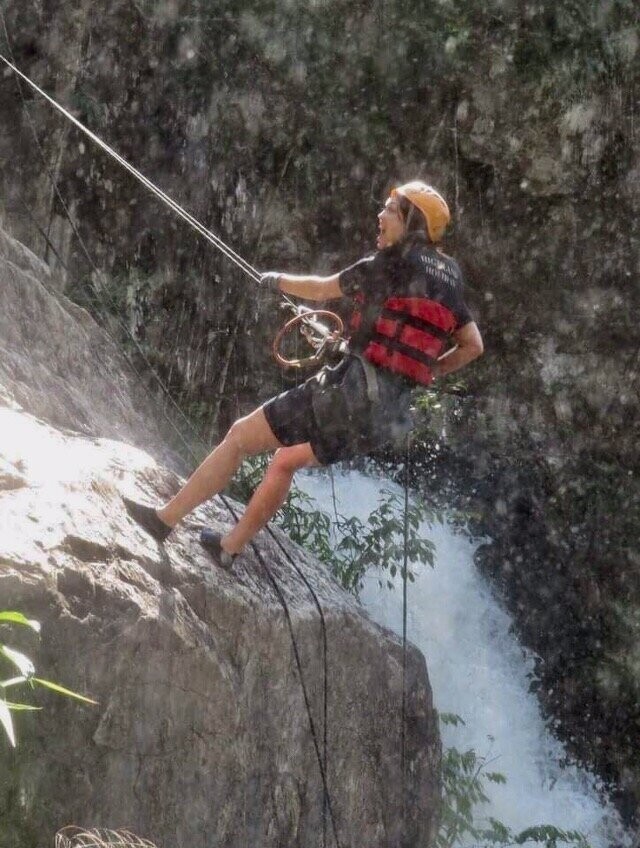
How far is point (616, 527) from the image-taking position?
35.0ft

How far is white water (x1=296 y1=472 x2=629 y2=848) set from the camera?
8820 mm

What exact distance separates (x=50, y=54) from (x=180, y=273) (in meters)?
2.13

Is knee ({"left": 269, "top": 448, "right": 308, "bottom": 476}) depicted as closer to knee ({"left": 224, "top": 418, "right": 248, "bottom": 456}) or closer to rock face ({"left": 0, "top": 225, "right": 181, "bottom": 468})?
knee ({"left": 224, "top": 418, "right": 248, "bottom": 456})

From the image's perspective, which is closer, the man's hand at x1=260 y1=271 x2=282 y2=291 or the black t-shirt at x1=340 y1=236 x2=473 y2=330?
the black t-shirt at x1=340 y1=236 x2=473 y2=330

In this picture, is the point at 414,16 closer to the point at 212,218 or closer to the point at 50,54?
the point at 212,218

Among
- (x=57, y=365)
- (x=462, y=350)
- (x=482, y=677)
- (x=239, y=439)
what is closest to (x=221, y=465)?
(x=239, y=439)

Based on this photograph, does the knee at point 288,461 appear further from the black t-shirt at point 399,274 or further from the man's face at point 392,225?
the man's face at point 392,225

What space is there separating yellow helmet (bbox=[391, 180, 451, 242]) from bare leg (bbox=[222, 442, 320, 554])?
875 mm

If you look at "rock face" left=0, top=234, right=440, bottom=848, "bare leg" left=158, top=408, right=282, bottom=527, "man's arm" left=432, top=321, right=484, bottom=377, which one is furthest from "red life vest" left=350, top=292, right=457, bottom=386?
"rock face" left=0, top=234, right=440, bottom=848

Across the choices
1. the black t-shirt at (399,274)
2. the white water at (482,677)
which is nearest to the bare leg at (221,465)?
the black t-shirt at (399,274)

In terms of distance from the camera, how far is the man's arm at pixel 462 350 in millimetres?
3986

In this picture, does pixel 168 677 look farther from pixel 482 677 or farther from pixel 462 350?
pixel 482 677

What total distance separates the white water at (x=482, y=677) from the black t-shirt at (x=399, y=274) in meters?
5.02

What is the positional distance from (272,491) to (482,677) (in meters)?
6.01
